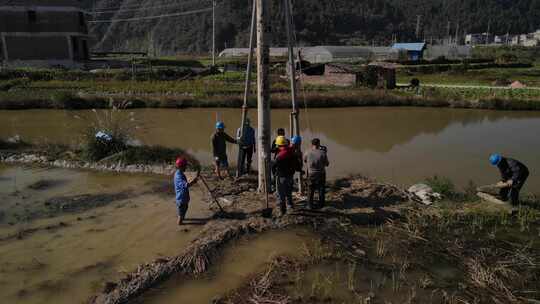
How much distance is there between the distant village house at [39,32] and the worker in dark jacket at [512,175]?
37725 mm

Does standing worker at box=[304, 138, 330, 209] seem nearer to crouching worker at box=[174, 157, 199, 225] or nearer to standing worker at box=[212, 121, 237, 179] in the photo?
crouching worker at box=[174, 157, 199, 225]

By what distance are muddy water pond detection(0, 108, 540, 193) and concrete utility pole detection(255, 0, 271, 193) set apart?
3067 millimetres

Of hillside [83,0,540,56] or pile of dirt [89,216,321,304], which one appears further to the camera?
hillside [83,0,540,56]

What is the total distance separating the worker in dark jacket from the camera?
23.3 feet

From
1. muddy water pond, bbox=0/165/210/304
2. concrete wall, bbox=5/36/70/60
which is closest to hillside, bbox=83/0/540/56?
concrete wall, bbox=5/36/70/60

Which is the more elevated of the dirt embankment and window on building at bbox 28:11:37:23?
window on building at bbox 28:11:37:23

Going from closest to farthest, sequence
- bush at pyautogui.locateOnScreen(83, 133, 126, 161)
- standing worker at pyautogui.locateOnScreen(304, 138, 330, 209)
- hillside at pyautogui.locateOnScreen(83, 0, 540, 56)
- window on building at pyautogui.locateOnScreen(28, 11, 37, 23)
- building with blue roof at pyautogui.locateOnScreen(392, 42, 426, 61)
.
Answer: standing worker at pyautogui.locateOnScreen(304, 138, 330, 209)
bush at pyautogui.locateOnScreen(83, 133, 126, 161)
window on building at pyautogui.locateOnScreen(28, 11, 37, 23)
building with blue roof at pyautogui.locateOnScreen(392, 42, 426, 61)
hillside at pyautogui.locateOnScreen(83, 0, 540, 56)

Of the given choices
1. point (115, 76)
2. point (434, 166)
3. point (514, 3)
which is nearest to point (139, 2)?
point (115, 76)

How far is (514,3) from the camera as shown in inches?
6186

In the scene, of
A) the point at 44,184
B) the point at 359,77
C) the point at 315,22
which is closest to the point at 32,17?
the point at 359,77

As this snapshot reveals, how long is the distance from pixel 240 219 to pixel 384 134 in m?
9.71

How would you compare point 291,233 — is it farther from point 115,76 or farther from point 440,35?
point 440,35

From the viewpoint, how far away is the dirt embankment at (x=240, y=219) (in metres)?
4.93

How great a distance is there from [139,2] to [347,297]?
13263cm
